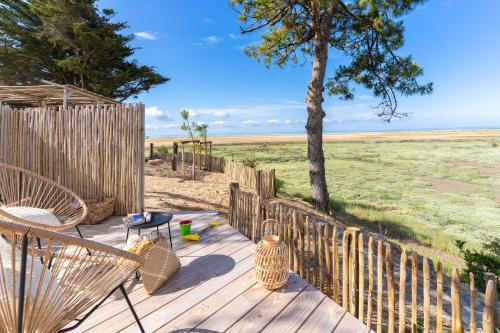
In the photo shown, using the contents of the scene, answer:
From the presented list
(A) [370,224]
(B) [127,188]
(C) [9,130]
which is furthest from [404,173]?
(C) [9,130]

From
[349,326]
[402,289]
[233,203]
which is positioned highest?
[233,203]

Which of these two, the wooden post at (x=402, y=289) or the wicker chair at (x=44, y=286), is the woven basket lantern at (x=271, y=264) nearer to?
the wooden post at (x=402, y=289)

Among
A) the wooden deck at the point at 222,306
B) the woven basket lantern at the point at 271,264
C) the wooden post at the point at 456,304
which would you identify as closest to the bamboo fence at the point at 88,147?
the wooden deck at the point at 222,306

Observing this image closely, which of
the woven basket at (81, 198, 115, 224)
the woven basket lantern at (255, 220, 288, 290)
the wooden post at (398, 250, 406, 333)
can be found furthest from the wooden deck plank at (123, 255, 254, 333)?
the woven basket at (81, 198, 115, 224)

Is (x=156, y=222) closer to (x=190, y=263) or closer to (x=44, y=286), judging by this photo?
(x=190, y=263)

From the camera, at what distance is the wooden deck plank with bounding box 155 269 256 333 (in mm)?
2260

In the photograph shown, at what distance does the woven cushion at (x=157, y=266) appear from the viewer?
267 centimetres

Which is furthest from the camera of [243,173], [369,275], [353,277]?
[243,173]

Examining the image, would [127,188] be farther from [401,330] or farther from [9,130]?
[401,330]

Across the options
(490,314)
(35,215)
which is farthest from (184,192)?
(490,314)

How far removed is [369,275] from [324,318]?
1.93 feet

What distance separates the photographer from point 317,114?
7.88m

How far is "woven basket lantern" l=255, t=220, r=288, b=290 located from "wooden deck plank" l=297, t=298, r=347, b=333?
466 mm

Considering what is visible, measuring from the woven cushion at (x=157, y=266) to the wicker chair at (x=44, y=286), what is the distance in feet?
2.61
